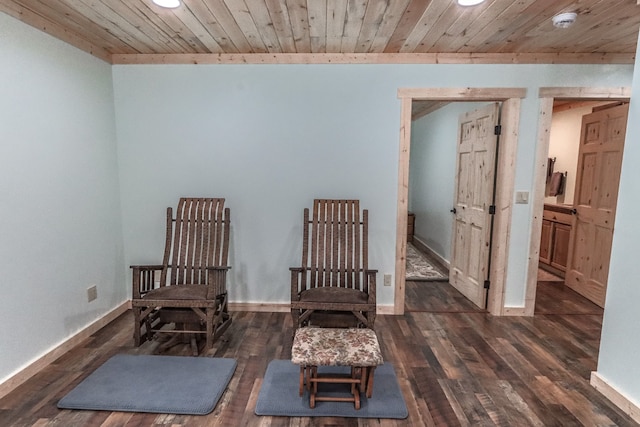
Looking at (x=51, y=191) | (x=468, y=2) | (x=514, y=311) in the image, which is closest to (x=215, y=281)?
(x=51, y=191)

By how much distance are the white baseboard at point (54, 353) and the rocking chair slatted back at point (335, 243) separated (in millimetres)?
1922

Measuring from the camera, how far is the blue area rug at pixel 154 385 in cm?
204

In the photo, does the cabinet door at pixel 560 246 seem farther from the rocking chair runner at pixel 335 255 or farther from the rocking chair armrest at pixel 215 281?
the rocking chair armrest at pixel 215 281

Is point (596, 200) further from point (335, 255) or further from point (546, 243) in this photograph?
point (335, 255)

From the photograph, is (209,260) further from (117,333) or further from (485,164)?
(485,164)

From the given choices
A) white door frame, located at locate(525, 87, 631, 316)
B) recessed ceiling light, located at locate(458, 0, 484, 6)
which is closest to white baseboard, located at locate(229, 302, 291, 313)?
white door frame, located at locate(525, 87, 631, 316)

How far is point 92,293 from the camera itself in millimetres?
2977

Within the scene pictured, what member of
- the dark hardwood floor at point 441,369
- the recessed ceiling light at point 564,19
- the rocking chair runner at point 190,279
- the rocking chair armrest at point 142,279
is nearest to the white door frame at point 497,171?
the dark hardwood floor at point 441,369

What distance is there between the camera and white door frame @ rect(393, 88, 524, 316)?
314 centimetres

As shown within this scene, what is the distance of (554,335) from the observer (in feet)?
9.83

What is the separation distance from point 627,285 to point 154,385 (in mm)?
3073

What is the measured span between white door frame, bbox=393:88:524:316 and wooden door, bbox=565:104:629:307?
1234mm

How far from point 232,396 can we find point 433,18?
2915 mm

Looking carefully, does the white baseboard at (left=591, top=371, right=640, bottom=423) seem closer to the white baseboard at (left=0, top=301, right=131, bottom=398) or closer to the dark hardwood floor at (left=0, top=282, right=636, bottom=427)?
the dark hardwood floor at (left=0, top=282, right=636, bottom=427)
